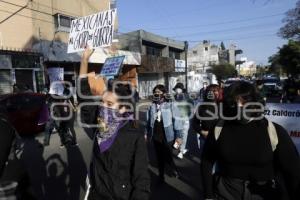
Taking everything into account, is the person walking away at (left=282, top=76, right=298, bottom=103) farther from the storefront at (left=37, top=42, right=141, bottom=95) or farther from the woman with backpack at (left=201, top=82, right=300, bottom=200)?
the woman with backpack at (left=201, top=82, right=300, bottom=200)

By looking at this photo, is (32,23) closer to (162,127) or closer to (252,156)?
(162,127)

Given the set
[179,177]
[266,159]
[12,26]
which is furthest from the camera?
[12,26]

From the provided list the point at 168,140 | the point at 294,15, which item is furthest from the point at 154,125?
the point at 294,15

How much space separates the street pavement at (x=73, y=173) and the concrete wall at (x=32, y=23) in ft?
38.1

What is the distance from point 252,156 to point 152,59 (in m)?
35.6

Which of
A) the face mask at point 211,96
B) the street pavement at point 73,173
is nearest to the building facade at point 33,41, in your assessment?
the street pavement at point 73,173

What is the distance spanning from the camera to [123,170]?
3.19 m

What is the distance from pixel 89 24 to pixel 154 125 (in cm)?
266

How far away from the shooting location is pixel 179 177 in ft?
22.6

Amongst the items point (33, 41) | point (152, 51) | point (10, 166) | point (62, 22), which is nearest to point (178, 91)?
point (10, 166)

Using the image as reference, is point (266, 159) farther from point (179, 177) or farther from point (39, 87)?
point (39, 87)

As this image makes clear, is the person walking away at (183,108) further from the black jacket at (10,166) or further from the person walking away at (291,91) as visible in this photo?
the person walking away at (291,91)

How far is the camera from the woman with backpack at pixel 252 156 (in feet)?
9.51

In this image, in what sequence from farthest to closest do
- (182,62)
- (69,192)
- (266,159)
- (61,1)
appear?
(182,62), (61,1), (69,192), (266,159)
